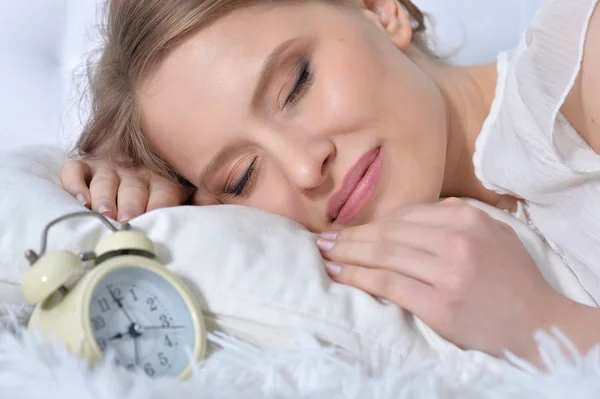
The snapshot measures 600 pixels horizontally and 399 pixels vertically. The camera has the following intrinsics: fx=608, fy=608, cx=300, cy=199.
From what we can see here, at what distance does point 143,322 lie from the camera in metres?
0.60

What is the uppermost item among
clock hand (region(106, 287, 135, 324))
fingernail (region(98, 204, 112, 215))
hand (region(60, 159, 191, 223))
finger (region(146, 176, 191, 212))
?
clock hand (region(106, 287, 135, 324))

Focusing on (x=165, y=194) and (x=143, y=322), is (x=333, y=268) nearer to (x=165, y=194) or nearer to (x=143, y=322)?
(x=143, y=322)

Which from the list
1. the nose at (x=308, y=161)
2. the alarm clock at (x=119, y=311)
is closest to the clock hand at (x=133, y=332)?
the alarm clock at (x=119, y=311)

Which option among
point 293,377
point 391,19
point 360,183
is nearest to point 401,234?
point 360,183

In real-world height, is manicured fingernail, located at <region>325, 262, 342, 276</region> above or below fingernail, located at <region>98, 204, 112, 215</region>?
above

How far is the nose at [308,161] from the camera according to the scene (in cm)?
88

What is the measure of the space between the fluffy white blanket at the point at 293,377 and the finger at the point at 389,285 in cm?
9

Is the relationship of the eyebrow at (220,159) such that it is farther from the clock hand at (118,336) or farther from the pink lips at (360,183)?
the clock hand at (118,336)

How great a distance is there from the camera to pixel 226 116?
3.08 feet

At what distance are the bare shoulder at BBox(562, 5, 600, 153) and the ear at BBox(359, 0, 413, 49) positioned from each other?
31 cm

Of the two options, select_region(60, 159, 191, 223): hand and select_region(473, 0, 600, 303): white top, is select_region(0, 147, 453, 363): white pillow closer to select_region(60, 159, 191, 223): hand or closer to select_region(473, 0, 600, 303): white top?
select_region(60, 159, 191, 223): hand

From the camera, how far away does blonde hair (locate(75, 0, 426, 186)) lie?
992mm

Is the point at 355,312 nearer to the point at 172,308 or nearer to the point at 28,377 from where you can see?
the point at 172,308

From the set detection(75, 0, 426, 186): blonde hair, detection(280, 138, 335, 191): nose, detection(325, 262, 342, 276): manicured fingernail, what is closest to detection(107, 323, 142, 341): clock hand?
detection(325, 262, 342, 276): manicured fingernail
